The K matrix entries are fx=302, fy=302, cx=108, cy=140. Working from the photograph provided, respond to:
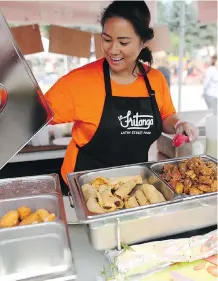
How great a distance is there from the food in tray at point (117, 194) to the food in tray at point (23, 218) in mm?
140

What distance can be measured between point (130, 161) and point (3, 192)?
2.33ft

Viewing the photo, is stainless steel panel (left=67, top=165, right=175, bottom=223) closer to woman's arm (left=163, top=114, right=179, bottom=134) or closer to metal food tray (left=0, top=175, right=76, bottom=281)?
metal food tray (left=0, top=175, right=76, bottom=281)

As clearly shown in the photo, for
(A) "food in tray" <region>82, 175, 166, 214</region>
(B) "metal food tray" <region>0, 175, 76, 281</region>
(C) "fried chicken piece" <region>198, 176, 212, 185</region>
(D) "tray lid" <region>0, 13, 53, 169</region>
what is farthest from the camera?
(C) "fried chicken piece" <region>198, 176, 212, 185</region>

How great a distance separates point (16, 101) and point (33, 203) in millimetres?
509

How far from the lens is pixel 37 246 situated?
0.89 m

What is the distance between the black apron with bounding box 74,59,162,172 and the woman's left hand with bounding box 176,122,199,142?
26 centimetres

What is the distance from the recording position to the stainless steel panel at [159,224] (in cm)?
85

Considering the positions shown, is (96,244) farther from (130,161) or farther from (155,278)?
(130,161)

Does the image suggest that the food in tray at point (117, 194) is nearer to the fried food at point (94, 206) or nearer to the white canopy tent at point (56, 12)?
the fried food at point (94, 206)

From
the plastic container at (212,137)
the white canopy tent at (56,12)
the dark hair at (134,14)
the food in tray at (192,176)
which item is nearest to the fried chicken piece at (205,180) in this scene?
the food in tray at (192,176)

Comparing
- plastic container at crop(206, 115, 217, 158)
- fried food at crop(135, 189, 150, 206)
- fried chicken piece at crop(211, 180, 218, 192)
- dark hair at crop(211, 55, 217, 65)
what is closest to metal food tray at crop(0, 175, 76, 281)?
fried food at crop(135, 189, 150, 206)

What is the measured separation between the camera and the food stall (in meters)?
0.72

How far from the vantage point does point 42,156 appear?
303 centimetres

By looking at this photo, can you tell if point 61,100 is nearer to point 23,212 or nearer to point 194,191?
point 23,212
